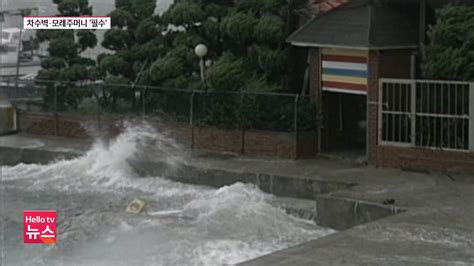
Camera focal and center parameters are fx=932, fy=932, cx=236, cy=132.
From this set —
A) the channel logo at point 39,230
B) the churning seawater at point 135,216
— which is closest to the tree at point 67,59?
the churning seawater at point 135,216

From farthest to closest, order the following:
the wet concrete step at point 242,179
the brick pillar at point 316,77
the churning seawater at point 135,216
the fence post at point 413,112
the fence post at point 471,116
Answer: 1. the brick pillar at point 316,77
2. the fence post at point 413,112
3. the wet concrete step at point 242,179
4. the fence post at point 471,116
5. the churning seawater at point 135,216

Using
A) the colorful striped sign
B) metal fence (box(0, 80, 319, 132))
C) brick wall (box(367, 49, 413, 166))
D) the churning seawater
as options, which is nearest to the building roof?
brick wall (box(367, 49, 413, 166))

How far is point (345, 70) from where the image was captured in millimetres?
17203

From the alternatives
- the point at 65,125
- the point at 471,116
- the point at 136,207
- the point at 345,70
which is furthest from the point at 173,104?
the point at 471,116

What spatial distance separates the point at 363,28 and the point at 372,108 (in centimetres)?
143

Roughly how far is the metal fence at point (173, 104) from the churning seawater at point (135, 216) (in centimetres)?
68

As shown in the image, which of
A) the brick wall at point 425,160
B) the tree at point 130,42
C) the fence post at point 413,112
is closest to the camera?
the brick wall at point 425,160

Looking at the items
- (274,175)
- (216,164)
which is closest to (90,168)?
(216,164)

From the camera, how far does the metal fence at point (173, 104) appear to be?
58.3 ft

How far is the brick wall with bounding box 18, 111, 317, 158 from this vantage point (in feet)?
57.6

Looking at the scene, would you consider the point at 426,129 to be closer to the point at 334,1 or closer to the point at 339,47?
the point at 339,47

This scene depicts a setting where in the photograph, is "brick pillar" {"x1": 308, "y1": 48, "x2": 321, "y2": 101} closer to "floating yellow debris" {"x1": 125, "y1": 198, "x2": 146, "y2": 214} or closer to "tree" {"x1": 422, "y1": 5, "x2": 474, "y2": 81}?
"tree" {"x1": 422, "y1": 5, "x2": 474, "y2": 81}

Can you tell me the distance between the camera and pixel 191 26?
20969 mm

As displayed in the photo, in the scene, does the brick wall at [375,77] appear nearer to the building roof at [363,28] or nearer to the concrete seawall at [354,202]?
the building roof at [363,28]
